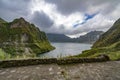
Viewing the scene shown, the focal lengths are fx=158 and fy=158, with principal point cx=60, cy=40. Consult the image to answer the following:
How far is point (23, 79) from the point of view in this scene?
525 centimetres

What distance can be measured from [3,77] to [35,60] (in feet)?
7.23

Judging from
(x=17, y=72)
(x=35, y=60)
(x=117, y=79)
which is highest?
(x=35, y=60)

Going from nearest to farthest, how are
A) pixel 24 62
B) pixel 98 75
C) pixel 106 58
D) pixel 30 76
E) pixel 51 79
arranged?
pixel 51 79
pixel 30 76
pixel 98 75
pixel 24 62
pixel 106 58

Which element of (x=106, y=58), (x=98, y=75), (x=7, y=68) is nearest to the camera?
(x=98, y=75)

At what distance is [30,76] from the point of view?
5559mm

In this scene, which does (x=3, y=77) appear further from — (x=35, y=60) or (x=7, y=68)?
(x=35, y=60)

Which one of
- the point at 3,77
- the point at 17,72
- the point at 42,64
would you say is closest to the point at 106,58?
the point at 42,64

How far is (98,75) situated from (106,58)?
358 cm

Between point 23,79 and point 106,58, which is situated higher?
point 106,58

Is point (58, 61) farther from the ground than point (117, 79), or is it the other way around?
point (58, 61)

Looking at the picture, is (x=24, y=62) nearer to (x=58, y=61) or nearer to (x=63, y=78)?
(x=58, y=61)

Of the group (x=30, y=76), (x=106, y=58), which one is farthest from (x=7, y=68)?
(x=106, y=58)

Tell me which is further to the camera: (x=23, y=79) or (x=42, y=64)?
(x=42, y=64)

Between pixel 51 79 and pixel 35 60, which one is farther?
pixel 35 60
